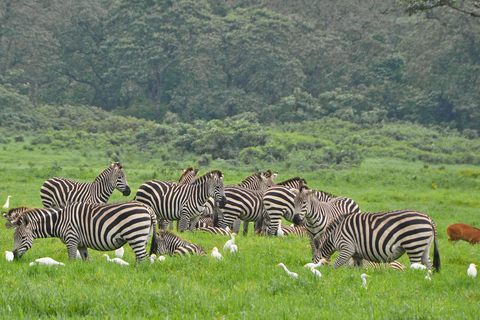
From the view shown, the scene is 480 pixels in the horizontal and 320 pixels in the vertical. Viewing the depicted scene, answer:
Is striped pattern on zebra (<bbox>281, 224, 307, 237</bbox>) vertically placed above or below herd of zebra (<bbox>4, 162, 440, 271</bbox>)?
below

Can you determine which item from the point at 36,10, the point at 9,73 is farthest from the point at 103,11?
the point at 9,73

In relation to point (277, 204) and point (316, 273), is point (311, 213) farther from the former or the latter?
point (316, 273)

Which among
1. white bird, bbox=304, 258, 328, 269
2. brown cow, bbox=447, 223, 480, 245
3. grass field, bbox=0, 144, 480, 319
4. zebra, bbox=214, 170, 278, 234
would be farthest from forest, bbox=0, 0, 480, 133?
white bird, bbox=304, 258, 328, 269

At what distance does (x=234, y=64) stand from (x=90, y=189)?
161 feet

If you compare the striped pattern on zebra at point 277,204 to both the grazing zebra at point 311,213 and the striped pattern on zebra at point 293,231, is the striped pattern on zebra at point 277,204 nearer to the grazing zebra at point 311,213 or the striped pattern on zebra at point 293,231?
the striped pattern on zebra at point 293,231

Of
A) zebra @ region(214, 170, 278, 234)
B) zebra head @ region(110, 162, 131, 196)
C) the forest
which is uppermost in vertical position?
the forest

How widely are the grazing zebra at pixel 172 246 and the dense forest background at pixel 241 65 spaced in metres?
40.7

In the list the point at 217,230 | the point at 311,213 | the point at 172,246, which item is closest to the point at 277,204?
the point at 217,230

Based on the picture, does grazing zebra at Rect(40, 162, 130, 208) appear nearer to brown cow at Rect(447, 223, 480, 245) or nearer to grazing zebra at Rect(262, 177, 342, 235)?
grazing zebra at Rect(262, 177, 342, 235)

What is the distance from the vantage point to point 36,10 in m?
65.2

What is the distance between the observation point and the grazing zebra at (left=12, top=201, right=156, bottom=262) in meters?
10.8

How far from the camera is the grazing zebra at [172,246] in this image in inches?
478

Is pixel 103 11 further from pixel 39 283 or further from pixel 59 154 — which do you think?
pixel 39 283

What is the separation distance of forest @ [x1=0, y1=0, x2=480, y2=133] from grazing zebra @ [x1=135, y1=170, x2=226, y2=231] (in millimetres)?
40996
